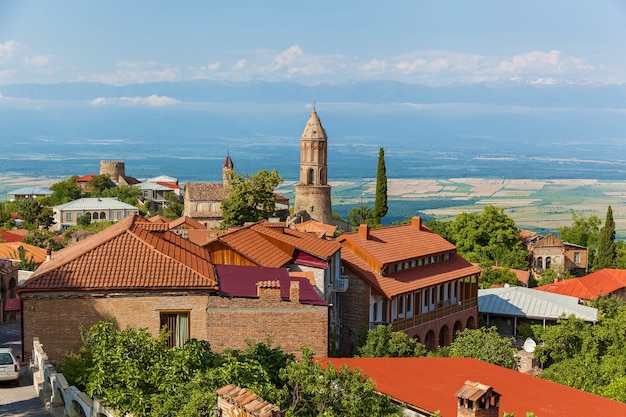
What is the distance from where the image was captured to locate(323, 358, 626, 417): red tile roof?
19.7 metres

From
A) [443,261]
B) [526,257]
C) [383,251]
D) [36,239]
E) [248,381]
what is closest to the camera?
[248,381]

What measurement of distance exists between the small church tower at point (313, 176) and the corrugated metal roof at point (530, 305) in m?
32.7

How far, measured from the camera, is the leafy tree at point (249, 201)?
66.4 m

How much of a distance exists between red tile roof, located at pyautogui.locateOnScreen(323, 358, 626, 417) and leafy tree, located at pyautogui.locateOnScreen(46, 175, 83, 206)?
93.3 metres

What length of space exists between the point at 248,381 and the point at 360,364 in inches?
317

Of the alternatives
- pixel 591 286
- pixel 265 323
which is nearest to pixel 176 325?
pixel 265 323

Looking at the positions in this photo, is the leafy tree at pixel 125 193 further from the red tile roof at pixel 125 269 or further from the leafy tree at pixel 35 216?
the red tile roof at pixel 125 269

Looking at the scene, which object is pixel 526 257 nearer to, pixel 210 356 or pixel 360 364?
pixel 360 364

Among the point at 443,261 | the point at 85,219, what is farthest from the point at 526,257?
the point at 85,219

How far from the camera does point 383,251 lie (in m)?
40.8

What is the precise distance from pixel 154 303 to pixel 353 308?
16798 millimetres

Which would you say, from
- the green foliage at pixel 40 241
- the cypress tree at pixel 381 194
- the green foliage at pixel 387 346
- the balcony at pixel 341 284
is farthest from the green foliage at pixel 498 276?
the green foliage at pixel 40 241

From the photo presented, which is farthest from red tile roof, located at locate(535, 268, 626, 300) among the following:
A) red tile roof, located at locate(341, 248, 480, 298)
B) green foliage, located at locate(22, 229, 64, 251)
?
green foliage, located at locate(22, 229, 64, 251)

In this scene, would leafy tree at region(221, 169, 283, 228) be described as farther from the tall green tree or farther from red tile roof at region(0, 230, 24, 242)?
the tall green tree
